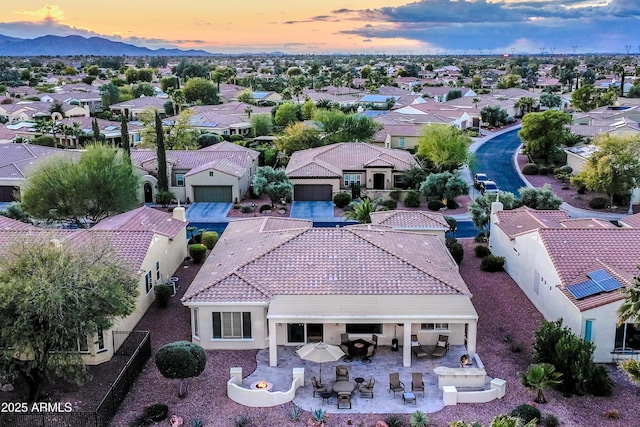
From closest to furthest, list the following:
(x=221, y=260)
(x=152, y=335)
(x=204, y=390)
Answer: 1. (x=204, y=390)
2. (x=152, y=335)
3. (x=221, y=260)

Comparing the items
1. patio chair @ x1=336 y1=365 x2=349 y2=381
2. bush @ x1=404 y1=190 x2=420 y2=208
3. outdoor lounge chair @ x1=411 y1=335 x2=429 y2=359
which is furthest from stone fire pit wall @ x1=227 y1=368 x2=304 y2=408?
bush @ x1=404 y1=190 x2=420 y2=208

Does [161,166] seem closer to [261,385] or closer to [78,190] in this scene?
[78,190]

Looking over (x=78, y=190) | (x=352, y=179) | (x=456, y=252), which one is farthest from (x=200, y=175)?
(x=456, y=252)

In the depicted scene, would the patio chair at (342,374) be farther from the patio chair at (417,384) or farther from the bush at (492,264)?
the bush at (492,264)

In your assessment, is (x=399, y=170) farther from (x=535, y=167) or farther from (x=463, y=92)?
(x=463, y=92)

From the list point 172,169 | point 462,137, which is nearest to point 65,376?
point 172,169
